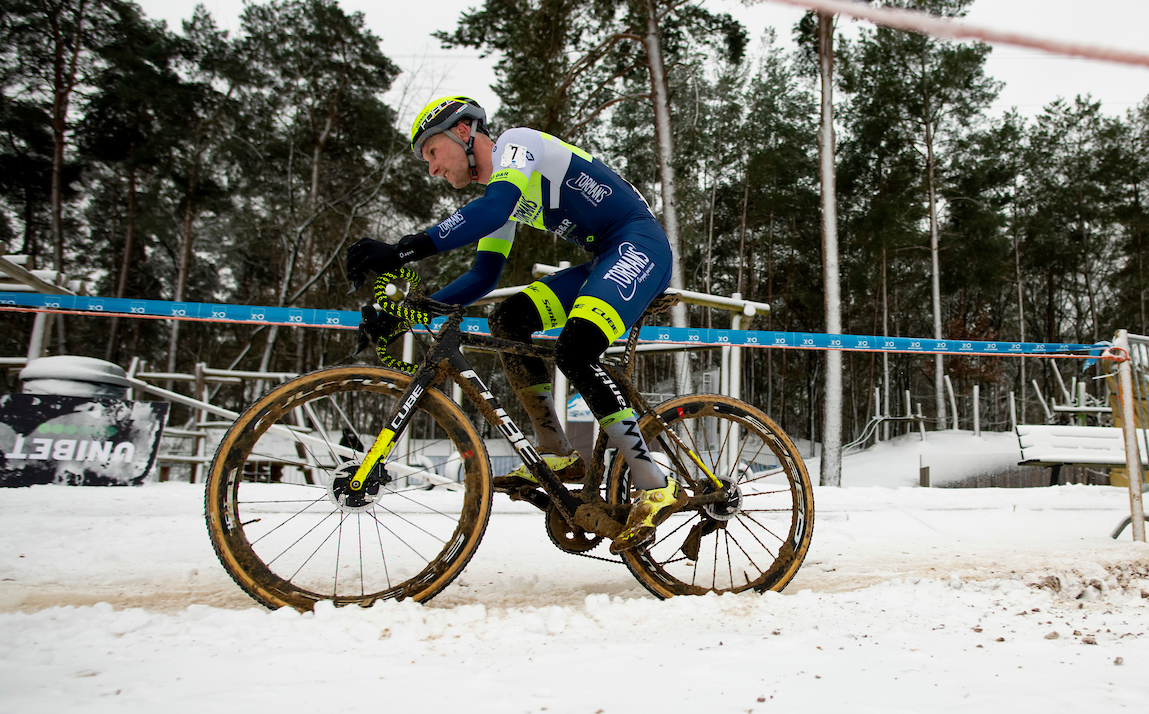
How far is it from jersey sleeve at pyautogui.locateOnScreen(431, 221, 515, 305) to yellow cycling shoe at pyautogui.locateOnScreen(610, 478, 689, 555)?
1.13m

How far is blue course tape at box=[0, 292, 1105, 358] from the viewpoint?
5.66 m

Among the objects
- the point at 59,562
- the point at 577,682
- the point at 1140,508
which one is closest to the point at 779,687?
the point at 577,682

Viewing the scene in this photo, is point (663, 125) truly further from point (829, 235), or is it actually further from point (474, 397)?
point (474, 397)

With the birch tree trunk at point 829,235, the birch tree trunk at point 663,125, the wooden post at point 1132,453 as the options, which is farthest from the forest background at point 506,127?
the wooden post at point 1132,453

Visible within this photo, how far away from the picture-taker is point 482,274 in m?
2.96

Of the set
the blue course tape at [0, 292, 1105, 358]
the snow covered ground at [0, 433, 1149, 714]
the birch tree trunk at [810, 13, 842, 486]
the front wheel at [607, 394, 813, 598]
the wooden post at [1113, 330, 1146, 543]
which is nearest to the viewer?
the snow covered ground at [0, 433, 1149, 714]

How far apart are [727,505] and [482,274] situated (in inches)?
58.9

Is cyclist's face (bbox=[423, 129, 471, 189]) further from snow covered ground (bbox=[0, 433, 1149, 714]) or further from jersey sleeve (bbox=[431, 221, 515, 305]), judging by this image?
snow covered ground (bbox=[0, 433, 1149, 714])

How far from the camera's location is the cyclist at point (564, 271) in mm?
2549

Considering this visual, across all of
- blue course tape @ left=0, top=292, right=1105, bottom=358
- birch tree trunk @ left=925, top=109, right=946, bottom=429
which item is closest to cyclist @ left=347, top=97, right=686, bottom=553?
blue course tape @ left=0, top=292, right=1105, bottom=358

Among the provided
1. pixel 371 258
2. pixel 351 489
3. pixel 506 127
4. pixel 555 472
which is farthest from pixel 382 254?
pixel 506 127

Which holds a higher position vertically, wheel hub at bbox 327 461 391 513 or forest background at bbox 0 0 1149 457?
forest background at bbox 0 0 1149 457

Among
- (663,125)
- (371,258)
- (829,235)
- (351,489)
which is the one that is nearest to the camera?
(371,258)

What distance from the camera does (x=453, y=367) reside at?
262 centimetres
